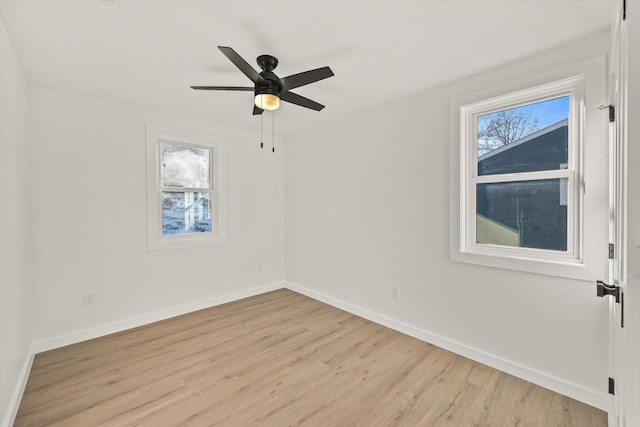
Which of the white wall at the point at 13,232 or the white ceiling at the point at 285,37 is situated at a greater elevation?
the white ceiling at the point at 285,37

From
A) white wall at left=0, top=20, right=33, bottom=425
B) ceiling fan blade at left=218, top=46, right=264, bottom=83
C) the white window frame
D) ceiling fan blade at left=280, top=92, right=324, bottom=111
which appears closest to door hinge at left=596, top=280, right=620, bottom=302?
the white window frame

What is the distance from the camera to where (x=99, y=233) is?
116 inches

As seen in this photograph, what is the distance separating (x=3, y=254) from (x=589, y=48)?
13.1 ft

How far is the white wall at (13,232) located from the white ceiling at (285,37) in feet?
0.90

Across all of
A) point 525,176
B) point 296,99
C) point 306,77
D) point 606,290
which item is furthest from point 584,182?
point 296,99

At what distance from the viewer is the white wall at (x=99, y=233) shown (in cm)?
266

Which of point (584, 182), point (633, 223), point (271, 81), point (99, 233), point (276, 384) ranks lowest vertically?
point (276, 384)

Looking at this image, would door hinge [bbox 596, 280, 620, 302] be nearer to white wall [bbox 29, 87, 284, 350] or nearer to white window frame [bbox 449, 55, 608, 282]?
white window frame [bbox 449, 55, 608, 282]

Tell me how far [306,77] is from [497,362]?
8.77 feet

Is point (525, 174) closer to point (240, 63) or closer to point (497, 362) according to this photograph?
point (497, 362)

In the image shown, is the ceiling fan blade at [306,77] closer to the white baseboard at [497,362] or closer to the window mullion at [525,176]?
the window mullion at [525,176]

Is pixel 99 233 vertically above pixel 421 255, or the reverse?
pixel 99 233

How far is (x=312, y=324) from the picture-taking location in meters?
3.18

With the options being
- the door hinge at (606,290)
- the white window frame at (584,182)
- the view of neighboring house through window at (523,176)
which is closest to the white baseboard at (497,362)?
the white window frame at (584,182)
